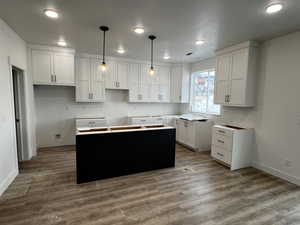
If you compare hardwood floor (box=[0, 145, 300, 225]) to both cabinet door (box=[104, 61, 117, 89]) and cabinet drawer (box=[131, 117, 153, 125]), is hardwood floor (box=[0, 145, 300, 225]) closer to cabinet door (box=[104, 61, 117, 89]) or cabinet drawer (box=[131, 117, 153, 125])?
Result: cabinet drawer (box=[131, 117, 153, 125])

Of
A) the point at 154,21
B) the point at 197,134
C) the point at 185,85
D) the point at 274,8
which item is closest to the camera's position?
the point at 274,8

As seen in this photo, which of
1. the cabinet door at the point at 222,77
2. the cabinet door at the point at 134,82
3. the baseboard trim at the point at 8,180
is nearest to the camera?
the baseboard trim at the point at 8,180

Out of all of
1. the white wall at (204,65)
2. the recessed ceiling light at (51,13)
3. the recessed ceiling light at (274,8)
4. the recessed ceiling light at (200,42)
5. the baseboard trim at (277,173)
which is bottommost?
the baseboard trim at (277,173)

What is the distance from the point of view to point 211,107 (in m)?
5.13

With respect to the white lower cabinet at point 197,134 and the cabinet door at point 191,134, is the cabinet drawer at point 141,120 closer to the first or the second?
the white lower cabinet at point 197,134

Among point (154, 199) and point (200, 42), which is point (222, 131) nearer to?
point (200, 42)

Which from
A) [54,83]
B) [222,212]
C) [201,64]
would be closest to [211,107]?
[201,64]

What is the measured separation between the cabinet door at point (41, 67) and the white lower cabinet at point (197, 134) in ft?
13.2

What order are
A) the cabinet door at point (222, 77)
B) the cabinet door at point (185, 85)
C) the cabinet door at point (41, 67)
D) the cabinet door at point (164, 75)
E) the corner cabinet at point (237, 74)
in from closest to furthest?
1. the corner cabinet at point (237, 74)
2. the cabinet door at point (222, 77)
3. the cabinet door at point (41, 67)
4. the cabinet door at point (185, 85)
5. the cabinet door at point (164, 75)

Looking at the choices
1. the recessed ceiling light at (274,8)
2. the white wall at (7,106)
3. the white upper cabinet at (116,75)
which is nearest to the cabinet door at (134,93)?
the white upper cabinet at (116,75)

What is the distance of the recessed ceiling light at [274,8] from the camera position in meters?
2.10

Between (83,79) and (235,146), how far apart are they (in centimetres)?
436

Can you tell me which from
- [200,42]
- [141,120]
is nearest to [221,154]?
[200,42]

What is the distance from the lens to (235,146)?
11.6ft
